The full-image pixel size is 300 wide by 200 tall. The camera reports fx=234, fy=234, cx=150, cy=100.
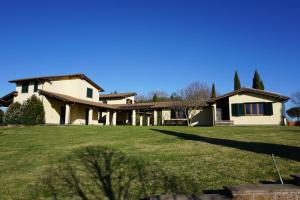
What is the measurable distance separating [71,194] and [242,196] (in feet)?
11.3

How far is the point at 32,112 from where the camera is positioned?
85.4 feet

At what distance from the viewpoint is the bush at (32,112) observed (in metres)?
25.9

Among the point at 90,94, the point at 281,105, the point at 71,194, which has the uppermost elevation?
the point at 90,94

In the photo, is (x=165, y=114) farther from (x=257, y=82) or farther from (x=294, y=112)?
(x=294, y=112)

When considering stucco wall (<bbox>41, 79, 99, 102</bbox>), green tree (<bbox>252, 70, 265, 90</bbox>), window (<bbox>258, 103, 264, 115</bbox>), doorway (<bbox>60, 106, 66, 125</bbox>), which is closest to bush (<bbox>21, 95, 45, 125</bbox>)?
stucco wall (<bbox>41, 79, 99, 102</bbox>)

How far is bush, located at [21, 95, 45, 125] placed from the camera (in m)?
25.9

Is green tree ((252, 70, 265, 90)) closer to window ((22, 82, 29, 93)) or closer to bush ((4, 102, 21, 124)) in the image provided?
window ((22, 82, 29, 93))

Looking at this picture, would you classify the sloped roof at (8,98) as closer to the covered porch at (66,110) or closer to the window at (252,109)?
the covered porch at (66,110)

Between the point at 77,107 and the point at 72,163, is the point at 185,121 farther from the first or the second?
the point at 72,163

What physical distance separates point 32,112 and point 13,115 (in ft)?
8.15

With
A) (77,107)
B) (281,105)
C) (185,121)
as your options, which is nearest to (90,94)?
(77,107)

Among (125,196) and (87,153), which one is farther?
(87,153)

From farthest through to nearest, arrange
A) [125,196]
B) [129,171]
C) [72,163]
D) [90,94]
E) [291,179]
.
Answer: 1. [90,94]
2. [72,163]
3. [129,171]
4. [291,179]
5. [125,196]

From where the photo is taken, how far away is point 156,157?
796 centimetres
